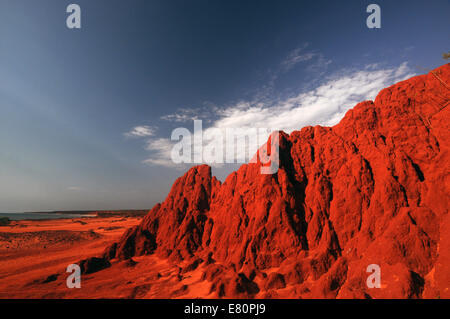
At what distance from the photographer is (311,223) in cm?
1678

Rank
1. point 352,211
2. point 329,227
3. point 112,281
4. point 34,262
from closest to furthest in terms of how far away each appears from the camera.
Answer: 1. point 352,211
2. point 329,227
3. point 112,281
4. point 34,262

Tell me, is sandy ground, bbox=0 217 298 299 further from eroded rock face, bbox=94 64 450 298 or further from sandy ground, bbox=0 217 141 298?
eroded rock face, bbox=94 64 450 298

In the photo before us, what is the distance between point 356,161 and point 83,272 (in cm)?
3392

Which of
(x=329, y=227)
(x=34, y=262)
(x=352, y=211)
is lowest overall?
(x=34, y=262)

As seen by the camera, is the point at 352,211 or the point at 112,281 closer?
the point at 352,211

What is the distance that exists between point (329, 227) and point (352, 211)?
8.23 ft

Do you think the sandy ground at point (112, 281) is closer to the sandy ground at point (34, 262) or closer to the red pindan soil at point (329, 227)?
the sandy ground at point (34, 262)

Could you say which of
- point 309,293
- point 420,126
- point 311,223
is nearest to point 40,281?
point 309,293

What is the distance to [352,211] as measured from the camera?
597 inches

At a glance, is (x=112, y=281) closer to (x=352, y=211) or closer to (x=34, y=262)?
(x=34, y=262)

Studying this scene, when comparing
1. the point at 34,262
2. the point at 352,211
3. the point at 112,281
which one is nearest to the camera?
the point at 352,211

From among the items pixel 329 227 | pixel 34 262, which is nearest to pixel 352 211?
pixel 329 227
